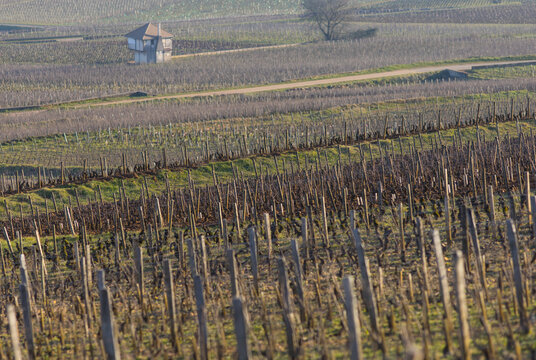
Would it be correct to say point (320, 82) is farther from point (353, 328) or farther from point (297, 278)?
point (353, 328)

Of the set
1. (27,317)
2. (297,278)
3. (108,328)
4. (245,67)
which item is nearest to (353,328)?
(108,328)

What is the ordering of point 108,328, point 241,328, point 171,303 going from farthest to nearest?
point 171,303
point 108,328
point 241,328

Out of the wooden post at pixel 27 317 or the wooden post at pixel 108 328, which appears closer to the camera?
the wooden post at pixel 108 328

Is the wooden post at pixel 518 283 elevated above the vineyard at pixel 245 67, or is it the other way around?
the wooden post at pixel 518 283

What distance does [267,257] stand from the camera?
1597cm

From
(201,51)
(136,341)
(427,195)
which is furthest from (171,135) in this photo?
(201,51)

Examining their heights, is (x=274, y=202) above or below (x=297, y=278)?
below

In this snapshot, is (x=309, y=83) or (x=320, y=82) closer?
(x=309, y=83)

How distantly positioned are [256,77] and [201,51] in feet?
86.8

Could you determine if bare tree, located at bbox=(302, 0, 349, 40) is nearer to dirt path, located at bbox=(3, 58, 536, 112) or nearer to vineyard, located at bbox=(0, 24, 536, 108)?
vineyard, located at bbox=(0, 24, 536, 108)

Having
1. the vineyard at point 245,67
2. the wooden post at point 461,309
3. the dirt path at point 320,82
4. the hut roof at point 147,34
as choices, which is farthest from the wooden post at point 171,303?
the hut roof at point 147,34

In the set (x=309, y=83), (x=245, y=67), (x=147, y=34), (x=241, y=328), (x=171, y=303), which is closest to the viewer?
(x=241, y=328)

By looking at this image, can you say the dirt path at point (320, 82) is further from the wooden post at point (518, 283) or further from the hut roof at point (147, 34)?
the wooden post at point (518, 283)

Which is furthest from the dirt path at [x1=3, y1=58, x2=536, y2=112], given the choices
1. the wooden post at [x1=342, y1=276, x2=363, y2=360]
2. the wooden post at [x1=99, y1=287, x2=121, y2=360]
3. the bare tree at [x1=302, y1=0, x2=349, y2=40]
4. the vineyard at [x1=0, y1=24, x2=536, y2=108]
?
the wooden post at [x1=342, y1=276, x2=363, y2=360]
